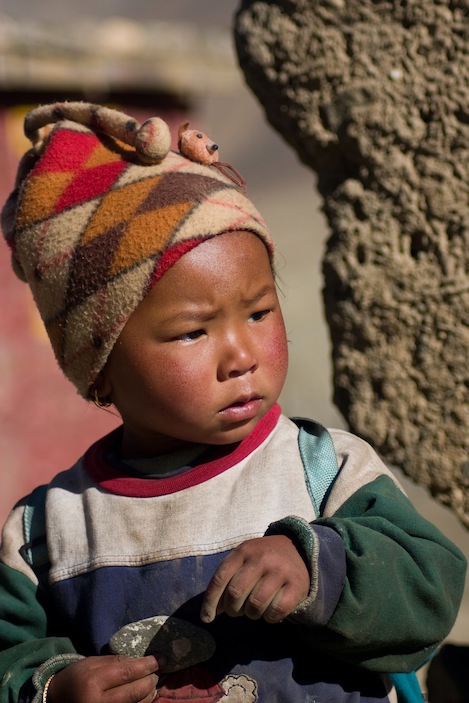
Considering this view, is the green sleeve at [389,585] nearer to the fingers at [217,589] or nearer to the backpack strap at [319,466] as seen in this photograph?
the backpack strap at [319,466]

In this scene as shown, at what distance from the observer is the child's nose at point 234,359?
5.94 ft

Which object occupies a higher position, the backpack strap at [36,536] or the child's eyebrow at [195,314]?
the child's eyebrow at [195,314]

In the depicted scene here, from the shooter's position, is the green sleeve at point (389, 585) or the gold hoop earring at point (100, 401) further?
the gold hoop earring at point (100, 401)

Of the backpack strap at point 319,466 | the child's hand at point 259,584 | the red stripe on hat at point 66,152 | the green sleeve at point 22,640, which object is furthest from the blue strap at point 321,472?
the red stripe on hat at point 66,152

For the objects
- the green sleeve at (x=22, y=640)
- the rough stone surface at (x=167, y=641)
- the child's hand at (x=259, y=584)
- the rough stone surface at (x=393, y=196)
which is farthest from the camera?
the rough stone surface at (x=393, y=196)

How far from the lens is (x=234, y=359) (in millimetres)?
1812

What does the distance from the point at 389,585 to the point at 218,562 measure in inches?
12.4

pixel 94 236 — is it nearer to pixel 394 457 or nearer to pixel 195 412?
pixel 195 412

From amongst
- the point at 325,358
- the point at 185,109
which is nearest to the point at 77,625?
the point at 185,109

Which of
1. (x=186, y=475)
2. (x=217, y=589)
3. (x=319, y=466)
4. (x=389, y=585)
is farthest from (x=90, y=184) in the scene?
(x=389, y=585)

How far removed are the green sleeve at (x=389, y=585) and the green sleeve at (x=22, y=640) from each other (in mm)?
536

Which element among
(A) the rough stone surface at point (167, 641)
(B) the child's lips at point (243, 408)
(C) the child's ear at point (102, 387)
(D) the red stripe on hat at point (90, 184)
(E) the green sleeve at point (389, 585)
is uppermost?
(D) the red stripe on hat at point (90, 184)

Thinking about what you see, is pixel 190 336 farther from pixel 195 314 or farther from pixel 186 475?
pixel 186 475

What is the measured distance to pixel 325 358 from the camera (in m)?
15.6
